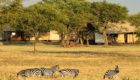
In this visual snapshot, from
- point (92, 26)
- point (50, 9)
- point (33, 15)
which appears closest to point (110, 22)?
point (92, 26)

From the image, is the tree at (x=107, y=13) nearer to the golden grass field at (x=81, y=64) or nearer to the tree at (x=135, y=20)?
the tree at (x=135, y=20)

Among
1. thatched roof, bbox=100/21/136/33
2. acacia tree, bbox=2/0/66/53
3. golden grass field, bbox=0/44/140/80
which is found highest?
acacia tree, bbox=2/0/66/53

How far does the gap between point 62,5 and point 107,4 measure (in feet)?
28.6

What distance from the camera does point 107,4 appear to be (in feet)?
299

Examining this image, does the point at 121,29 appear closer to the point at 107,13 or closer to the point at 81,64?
the point at 107,13

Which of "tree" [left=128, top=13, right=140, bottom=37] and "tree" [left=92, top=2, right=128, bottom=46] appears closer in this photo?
"tree" [left=92, top=2, right=128, bottom=46]

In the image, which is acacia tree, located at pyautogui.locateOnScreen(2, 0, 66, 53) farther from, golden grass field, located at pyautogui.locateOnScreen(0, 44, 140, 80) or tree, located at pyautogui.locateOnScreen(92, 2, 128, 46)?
tree, located at pyautogui.locateOnScreen(92, 2, 128, 46)

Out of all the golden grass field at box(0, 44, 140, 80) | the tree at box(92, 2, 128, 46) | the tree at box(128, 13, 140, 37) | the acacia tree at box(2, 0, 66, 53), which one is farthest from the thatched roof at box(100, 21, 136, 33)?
the golden grass field at box(0, 44, 140, 80)

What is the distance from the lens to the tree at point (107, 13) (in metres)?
88.9

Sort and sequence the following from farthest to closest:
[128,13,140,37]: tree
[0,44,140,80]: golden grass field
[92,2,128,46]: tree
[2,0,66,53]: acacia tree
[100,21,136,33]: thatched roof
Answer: [100,21,136,33]: thatched roof < [128,13,140,37]: tree < [92,2,128,46]: tree < [2,0,66,53]: acacia tree < [0,44,140,80]: golden grass field

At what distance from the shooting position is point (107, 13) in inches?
3497

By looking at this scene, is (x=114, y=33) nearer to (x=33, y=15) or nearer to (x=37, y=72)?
(x=33, y=15)

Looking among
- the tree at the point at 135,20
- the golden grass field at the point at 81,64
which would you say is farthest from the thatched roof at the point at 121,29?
the golden grass field at the point at 81,64

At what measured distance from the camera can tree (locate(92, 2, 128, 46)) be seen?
8888 cm
